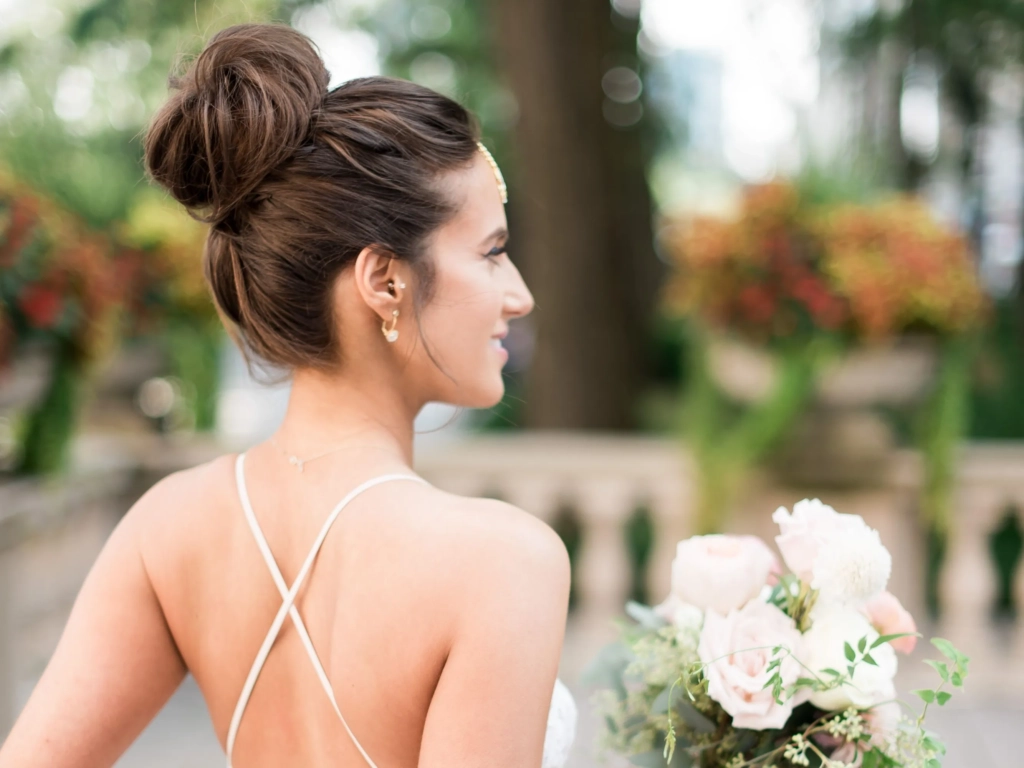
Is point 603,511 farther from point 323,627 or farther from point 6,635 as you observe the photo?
point 323,627

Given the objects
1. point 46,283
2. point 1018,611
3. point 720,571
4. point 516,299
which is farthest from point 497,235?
point 1018,611

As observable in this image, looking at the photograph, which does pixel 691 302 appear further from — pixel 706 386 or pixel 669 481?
A: pixel 669 481

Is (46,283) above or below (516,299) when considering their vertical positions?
below

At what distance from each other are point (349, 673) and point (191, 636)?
283 mm

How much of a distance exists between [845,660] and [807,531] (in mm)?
146

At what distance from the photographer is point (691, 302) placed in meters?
3.91

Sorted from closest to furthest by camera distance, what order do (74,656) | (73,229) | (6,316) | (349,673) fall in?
1. (349,673)
2. (74,656)
3. (6,316)
4. (73,229)

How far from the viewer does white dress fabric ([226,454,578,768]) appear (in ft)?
3.75

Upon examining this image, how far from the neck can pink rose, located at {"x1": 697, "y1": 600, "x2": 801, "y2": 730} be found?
422 millimetres

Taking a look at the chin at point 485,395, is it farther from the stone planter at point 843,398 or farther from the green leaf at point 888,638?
the stone planter at point 843,398

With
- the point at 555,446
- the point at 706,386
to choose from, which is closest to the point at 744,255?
the point at 706,386

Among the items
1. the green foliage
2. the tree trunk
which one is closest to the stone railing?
the green foliage

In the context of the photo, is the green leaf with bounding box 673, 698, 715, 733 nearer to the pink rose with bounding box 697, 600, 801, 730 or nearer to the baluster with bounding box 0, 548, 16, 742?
the pink rose with bounding box 697, 600, 801, 730

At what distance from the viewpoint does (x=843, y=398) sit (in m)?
3.83
